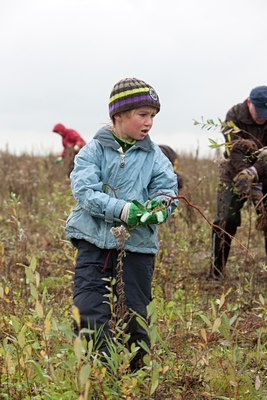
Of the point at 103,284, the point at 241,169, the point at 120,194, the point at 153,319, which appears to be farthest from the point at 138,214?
the point at 241,169

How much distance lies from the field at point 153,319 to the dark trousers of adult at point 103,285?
0.43ft

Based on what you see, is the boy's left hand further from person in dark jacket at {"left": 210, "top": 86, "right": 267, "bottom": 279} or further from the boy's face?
person in dark jacket at {"left": 210, "top": 86, "right": 267, "bottom": 279}

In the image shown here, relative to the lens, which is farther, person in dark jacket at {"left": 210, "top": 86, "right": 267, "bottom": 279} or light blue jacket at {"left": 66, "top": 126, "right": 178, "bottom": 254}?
person in dark jacket at {"left": 210, "top": 86, "right": 267, "bottom": 279}

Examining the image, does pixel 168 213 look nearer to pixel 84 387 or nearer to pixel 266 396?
pixel 266 396

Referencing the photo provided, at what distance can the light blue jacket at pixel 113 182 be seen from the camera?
3.36 m

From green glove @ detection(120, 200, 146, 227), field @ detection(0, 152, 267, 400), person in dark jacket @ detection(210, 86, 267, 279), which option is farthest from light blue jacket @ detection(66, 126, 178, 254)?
person in dark jacket @ detection(210, 86, 267, 279)

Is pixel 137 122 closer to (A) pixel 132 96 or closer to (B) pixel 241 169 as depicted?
(A) pixel 132 96

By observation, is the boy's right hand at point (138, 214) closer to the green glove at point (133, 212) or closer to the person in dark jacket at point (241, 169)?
the green glove at point (133, 212)

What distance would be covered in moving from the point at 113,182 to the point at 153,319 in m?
1.04

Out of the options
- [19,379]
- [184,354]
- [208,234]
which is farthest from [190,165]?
[19,379]

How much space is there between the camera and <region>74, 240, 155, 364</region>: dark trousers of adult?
11.0 ft

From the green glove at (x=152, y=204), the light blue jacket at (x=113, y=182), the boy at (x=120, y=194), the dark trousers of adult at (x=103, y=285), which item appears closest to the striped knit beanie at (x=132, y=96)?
the boy at (x=120, y=194)

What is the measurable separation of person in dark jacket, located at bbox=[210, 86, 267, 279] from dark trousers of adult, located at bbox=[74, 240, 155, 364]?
6.35 feet

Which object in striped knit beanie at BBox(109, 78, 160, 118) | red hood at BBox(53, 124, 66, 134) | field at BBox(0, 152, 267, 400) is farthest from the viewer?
red hood at BBox(53, 124, 66, 134)
